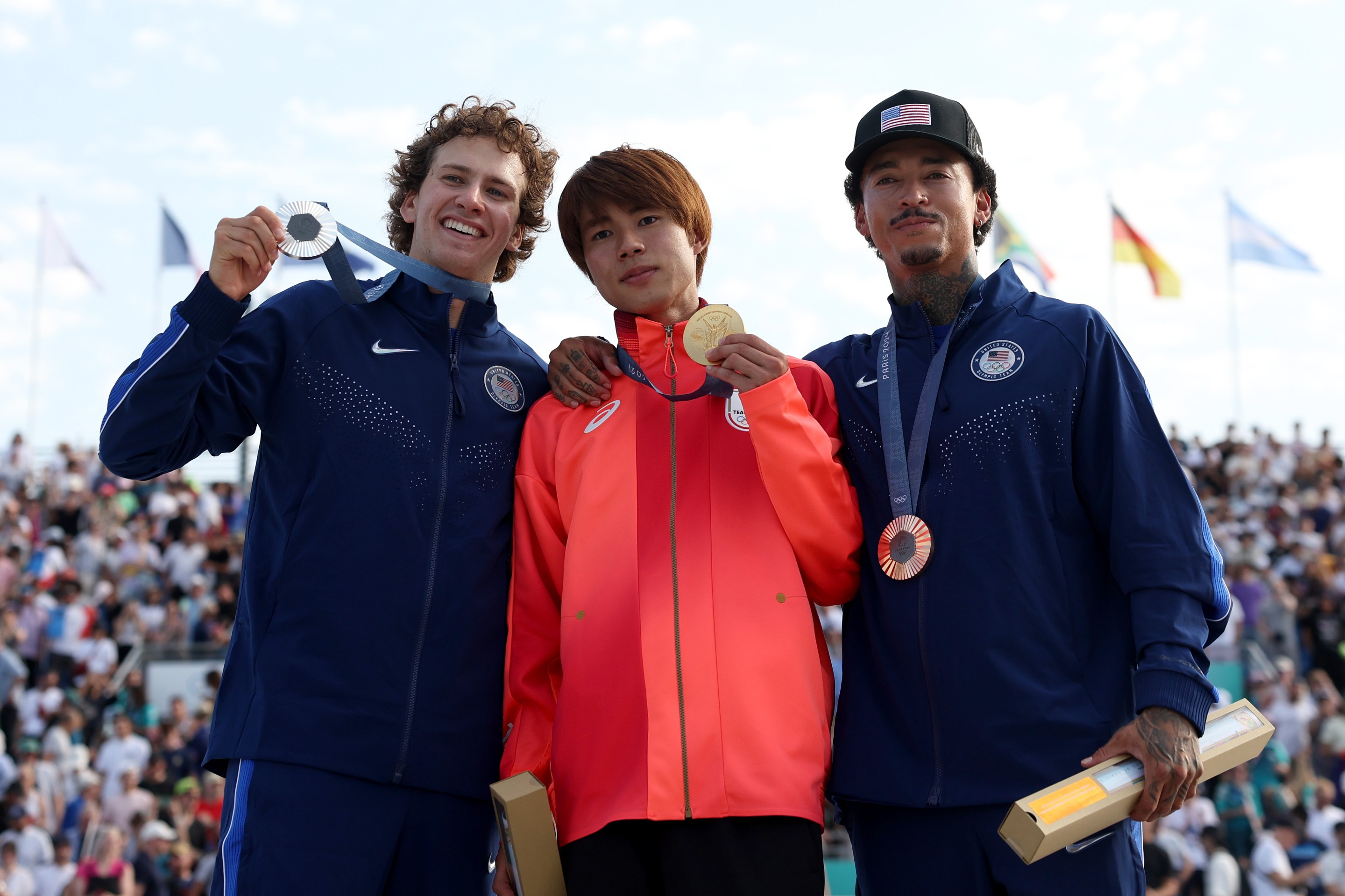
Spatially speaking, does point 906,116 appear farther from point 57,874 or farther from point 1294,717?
point 1294,717

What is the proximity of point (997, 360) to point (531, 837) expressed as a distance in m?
1.78


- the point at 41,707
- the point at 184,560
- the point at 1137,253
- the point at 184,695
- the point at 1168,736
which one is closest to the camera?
the point at 1168,736

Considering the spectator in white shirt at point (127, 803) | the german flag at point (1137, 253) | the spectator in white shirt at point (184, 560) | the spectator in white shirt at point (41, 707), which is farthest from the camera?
the german flag at point (1137, 253)

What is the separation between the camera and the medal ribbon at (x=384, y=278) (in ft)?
11.0

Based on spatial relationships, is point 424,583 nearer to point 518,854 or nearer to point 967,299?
point 518,854

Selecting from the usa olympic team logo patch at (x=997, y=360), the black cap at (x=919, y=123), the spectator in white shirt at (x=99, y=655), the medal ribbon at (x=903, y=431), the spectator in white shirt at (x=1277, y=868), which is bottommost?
the spectator in white shirt at (x=1277, y=868)

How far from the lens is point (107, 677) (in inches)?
531

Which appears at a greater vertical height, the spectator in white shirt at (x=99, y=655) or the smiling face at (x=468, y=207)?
the smiling face at (x=468, y=207)

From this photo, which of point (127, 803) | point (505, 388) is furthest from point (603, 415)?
point (127, 803)

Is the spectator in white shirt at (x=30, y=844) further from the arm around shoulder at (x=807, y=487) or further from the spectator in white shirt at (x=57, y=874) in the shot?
the arm around shoulder at (x=807, y=487)

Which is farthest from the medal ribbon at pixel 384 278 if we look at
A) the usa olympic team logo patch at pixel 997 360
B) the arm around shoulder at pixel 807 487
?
the usa olympic team logo patch at pixel 997 360

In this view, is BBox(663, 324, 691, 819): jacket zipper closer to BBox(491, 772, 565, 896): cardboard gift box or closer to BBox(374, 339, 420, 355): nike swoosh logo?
BBox(491, 772, 565, 896): cardboard gift box

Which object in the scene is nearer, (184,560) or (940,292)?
(940,292)

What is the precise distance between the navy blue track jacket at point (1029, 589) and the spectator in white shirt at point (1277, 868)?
31.8 ft
